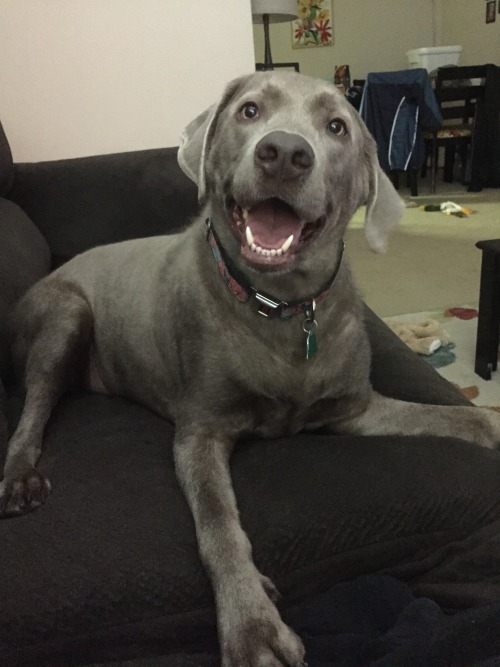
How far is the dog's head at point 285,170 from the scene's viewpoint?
1136 millimetres

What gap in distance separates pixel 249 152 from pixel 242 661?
87cm

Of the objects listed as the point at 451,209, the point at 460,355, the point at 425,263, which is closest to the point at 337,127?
the point at 460,355

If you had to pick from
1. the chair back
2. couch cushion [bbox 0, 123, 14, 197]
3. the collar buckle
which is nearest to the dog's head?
the collar buckle

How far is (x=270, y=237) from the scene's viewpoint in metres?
1.22

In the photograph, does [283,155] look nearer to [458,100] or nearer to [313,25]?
[458,100]

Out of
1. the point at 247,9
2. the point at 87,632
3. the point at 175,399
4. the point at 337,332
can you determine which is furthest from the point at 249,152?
the point at 247,9

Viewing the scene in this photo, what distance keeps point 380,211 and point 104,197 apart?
1172 mm

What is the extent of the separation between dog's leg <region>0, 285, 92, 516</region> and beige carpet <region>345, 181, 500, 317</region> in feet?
4.72

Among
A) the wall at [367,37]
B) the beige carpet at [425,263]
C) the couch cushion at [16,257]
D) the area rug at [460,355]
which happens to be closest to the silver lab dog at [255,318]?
the couch cushion at [16,257]

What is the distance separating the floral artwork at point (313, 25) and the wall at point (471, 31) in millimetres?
1597

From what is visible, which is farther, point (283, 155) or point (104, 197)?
point (104, 197)

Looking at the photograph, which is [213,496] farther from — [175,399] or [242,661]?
[175,399]

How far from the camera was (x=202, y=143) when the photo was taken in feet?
4.54

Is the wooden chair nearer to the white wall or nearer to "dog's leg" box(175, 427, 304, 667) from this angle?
the white wall
